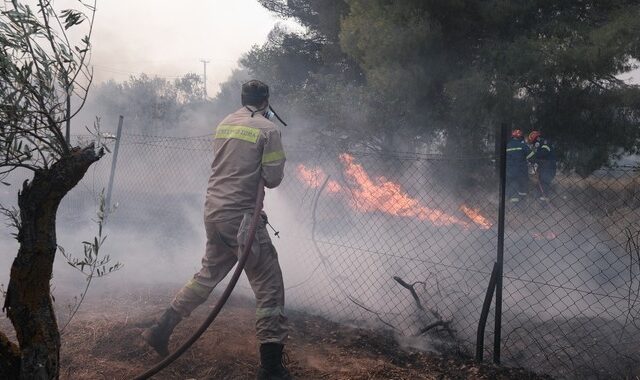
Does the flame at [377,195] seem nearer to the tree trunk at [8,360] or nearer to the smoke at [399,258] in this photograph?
the smoke at [399,258]

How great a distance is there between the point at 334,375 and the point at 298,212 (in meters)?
4.01

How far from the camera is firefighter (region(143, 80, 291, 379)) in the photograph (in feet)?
11.1

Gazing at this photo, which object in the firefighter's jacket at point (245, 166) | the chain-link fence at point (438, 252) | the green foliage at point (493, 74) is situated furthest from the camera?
the green foliage at point (493, 74)

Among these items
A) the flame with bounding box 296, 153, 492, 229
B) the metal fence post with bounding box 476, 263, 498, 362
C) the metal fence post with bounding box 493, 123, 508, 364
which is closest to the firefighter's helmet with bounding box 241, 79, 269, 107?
the metal fence post with bounding box 493, 123, 508, 364

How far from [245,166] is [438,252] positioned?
4.91m

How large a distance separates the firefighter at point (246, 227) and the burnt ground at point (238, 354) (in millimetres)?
263

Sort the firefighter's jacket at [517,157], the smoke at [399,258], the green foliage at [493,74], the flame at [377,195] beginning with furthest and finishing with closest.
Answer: the firefighter's jacket at [517,157] → the green foliage at [493,74] → the flame at [377,195] → the smoke at [399,258]

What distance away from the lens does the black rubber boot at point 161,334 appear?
3.56 m

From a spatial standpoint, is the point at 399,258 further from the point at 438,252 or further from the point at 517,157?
the point at 517,157

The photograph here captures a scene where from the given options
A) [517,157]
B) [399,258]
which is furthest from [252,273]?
[517,157]

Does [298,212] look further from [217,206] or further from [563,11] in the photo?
[563,11]

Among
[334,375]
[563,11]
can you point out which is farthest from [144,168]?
[334,375]

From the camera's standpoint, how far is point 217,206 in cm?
360

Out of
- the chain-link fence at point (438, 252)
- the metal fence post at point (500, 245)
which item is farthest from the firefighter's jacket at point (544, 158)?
the metal fence post at point (500, 245)
